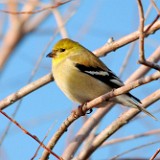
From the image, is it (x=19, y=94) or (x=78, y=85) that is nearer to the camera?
(x=19, y=94)

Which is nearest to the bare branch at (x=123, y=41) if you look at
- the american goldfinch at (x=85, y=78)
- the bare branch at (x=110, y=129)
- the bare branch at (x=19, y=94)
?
the american goldfinch at (x=85, y=78)

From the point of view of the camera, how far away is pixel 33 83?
2.98 metres

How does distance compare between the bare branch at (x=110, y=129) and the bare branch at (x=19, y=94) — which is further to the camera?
the bare branch at (x=19, y=94)

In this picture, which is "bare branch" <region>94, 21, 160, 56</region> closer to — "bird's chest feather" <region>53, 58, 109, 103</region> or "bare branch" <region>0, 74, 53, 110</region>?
"bird's chest feather" <region>53, 58, 109, 103</region>

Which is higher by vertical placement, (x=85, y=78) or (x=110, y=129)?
(x=85, y=78)

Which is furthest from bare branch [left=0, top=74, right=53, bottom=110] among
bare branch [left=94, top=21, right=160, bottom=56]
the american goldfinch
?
bare branch [left=94, top=21, right=160, bottom=56]

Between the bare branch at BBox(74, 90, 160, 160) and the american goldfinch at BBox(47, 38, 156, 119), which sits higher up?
the american goldfinch at BBox(47, 38, 156, 119)

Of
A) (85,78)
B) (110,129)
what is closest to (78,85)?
(85,78)

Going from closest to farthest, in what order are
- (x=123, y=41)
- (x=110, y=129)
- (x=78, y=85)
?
1. (x=110, y=129)
2. (x=123, y=41)
3. (x=78, y=85)

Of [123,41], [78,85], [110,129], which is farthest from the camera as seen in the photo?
[78,85]

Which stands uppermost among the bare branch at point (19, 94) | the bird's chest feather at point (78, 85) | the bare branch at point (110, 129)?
the bird's chest feather at point (78, 85)

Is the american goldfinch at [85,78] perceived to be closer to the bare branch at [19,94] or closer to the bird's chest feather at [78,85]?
the bird's chest feather at [78,85]

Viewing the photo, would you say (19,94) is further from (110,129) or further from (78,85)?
(110,129)

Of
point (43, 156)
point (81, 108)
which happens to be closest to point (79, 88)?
point (81, 108)
